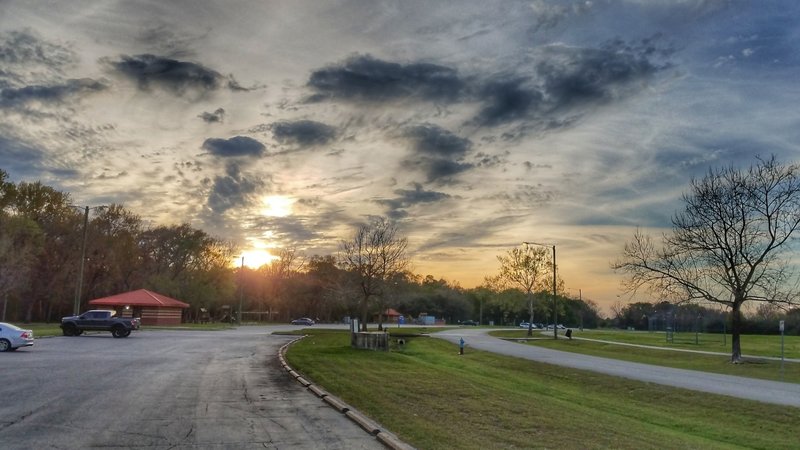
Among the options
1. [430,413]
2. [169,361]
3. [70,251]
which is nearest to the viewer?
[430,413]

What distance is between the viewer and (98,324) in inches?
1563

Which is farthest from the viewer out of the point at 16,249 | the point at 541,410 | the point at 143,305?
the point at 143,305

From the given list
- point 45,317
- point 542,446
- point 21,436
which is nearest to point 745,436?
point 542,446

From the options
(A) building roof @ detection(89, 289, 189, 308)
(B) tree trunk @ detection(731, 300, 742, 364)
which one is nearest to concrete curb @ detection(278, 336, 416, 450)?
(B) tree trunk @ detection(731, 300, 742, 364)

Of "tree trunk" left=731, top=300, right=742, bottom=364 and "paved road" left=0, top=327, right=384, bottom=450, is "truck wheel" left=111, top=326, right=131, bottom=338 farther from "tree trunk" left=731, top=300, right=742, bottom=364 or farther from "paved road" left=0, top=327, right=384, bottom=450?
"tree trunk" left=731, top=300, right=742, bottom=364

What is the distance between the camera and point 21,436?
349 inches

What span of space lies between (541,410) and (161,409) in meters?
8.27

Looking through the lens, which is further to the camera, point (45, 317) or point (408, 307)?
point (408, 307)

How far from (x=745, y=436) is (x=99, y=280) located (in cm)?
8305

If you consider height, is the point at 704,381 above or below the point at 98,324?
below

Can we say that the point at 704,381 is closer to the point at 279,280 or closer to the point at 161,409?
the point at 161,409

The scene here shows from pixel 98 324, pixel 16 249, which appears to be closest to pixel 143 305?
pixel 16 249

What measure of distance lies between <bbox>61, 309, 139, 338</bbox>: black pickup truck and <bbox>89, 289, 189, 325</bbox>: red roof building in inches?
994

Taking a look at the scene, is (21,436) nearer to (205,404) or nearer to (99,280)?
(205,404)
